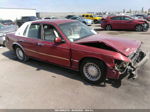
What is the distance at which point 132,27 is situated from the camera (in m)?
13.3

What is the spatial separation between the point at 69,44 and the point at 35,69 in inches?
71.4

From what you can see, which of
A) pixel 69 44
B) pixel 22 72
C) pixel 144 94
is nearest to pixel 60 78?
pixel 69 44

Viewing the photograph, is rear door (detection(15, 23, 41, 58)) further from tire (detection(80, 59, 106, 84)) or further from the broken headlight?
the broken headlight

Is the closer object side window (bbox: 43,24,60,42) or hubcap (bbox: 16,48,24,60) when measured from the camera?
side window (bbox: 43,24,60,42)

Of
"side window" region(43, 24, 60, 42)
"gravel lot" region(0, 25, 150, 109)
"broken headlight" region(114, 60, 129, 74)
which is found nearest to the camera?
"gravel lot" region(0, 25, 150, 109)

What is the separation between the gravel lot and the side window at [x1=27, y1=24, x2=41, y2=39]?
121cm

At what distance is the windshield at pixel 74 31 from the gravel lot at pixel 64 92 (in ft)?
3.80

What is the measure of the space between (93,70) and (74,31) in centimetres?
140

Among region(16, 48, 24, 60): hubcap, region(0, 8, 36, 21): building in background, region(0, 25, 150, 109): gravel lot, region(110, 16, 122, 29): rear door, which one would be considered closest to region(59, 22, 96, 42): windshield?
region(0, 25, 150, 109): gravel lot

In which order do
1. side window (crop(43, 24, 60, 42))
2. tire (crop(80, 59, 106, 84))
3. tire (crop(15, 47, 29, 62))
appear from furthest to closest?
tire (crop(15, 47, 29, 62)) < side window (crop(43, 24, 60, 42)) < tire (crop(80, 59, 106, 84))

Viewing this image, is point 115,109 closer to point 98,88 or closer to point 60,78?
point 98,88

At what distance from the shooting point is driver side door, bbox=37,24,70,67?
3.78m

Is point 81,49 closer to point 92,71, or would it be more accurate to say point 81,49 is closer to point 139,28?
point 92,71

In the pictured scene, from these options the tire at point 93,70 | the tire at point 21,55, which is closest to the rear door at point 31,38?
the tire at point 21,55
